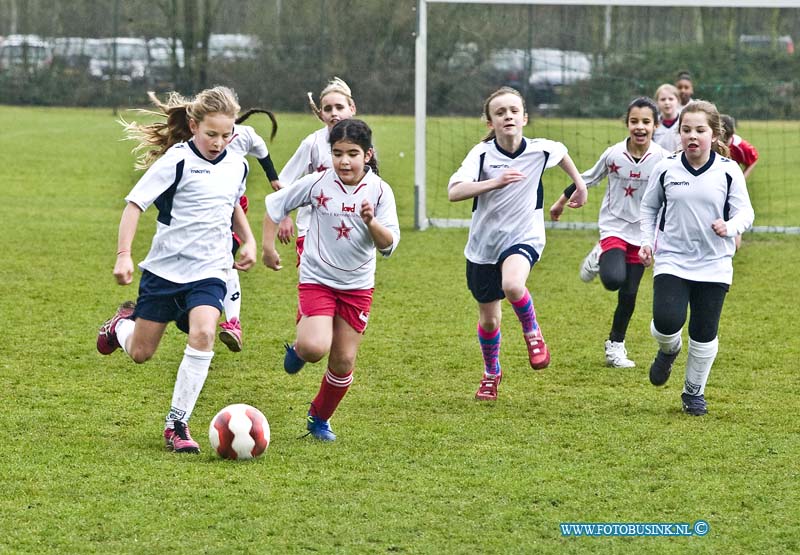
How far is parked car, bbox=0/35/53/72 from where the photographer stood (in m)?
29.3

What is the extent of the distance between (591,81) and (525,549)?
1655 centimetres

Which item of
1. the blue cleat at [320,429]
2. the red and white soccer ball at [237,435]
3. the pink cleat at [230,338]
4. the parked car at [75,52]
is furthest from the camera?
the parked car at [75,52]

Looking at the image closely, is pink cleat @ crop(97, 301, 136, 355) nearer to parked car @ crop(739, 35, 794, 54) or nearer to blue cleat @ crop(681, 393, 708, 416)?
blue cleat @ crop(681, 393, 708, 416)

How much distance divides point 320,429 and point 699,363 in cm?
210

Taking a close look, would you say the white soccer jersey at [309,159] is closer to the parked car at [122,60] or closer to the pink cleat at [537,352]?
the pink cleat at [537,352]

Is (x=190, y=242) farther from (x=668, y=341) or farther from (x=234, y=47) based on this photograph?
(x=234, y=47)

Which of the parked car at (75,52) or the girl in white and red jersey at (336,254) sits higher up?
the parked car at (75,52)

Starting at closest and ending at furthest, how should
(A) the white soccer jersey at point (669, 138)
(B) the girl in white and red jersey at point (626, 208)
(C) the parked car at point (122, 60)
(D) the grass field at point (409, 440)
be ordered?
(D) the grass field at point (409, 440), (B) the girl in white and red jersey at point (626, 208), (A) the white soccer jersey at point (669, 138), (C) the parked car at point (122, 60)

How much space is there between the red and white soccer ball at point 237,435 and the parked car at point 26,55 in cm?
2576

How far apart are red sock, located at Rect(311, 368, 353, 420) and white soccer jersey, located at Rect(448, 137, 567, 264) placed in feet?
4.62

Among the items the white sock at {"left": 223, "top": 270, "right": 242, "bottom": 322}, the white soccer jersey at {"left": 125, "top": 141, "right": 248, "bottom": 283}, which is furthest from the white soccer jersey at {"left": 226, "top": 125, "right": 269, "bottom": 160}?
the white soccer jersey at {"left": 125, "top": 141, "right": 248, "bottom": 283}

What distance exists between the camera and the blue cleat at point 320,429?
19.3 ft

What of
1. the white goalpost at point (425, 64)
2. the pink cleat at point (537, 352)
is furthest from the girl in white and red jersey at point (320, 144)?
the white goalpost at point (425, 64)

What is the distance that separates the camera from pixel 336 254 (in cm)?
581
